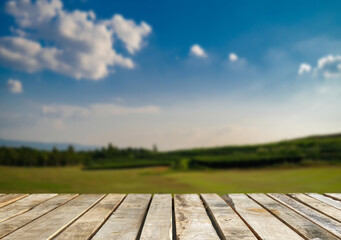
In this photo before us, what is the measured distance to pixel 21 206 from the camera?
2615 millimetres

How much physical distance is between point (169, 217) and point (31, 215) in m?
1.14

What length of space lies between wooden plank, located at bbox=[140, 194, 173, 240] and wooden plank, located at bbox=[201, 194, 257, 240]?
33 cm

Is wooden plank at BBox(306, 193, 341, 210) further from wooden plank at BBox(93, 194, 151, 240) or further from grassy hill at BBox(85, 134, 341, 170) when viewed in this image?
grassy hill at BBox(85, 134, 341, 170)

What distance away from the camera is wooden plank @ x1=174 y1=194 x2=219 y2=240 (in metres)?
1.71

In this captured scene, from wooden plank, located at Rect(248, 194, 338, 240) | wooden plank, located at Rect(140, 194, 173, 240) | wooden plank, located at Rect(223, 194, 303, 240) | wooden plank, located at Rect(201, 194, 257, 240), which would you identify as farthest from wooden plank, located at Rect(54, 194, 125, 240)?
wooden plank, located at Rect(248, 194, 338, 240)

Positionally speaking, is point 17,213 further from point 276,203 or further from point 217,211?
point 276,203

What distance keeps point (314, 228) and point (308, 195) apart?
4.34 feet

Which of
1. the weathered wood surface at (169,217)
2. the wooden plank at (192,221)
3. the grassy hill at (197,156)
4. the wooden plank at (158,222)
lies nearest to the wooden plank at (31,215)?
the weathered wood surface at (169,217)

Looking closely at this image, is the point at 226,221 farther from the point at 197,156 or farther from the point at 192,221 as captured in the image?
the point at 197,156

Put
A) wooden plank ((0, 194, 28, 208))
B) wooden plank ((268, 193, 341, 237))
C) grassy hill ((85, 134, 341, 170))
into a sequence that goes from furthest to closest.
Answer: grassy hill ((85, 134, 341, 170)) → wooden plank ((0, 194, 28, 208)) → wooden plank ((268, 193, 341, 237))

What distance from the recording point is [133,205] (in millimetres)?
2578

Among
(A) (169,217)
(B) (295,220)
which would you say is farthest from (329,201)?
(A) (169,217)

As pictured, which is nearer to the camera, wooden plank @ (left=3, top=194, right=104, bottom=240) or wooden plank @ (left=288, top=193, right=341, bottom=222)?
wooden plank @ (left=3, top=194, right=104, bottom=240)

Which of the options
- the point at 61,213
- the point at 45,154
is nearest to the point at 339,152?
the point at 61,213
